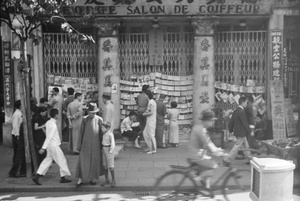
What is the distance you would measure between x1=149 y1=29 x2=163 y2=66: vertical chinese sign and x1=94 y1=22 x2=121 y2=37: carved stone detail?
1.19m

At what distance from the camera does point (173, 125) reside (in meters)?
13.1

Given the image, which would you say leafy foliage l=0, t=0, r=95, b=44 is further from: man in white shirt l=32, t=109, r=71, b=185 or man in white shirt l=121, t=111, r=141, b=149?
man in white shirt l=121, t=111, r=141, b=149

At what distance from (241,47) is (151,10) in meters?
3.16

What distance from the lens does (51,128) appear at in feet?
30.4

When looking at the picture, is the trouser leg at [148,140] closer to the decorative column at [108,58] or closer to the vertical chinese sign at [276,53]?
the decorative column at [108,58]

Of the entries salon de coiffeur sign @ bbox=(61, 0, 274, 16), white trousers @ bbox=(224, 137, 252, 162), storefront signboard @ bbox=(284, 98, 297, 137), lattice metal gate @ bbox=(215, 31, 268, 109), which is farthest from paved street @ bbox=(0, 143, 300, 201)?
salon de coiffeur sign @ bbox=(61, 0, 274, 16)

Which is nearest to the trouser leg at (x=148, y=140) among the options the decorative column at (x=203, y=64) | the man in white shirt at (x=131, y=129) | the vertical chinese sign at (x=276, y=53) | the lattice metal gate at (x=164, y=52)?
the man in white shirt at (x=131, y=129)

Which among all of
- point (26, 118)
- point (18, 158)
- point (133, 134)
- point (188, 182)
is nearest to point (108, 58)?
point (133, 134)

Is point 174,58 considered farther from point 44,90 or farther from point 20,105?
point 20,105

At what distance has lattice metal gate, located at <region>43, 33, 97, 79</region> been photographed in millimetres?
14205

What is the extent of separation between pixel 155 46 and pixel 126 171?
5.09 m

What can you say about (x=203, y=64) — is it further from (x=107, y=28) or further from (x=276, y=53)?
(x=107, y=28)

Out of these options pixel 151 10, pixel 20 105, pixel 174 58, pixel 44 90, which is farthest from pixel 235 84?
pixel 20 105

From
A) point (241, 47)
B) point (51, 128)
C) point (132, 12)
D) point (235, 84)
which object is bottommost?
point (51, 128)
